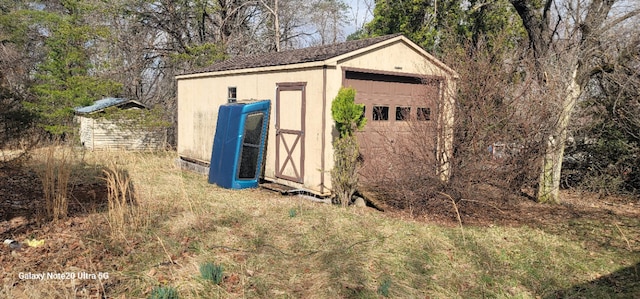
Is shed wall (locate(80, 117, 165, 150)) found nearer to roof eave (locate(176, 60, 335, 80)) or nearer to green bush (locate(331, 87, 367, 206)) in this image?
roof eave (locate(176, 60, 335, 80))

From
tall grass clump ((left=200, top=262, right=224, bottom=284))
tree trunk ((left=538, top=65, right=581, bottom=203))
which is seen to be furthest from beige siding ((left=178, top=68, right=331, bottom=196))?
tree trunk ((left=538, top=65, right=581, bottom=203))

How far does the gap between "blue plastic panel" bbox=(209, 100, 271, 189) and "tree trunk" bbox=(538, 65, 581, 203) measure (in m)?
A: 5.96

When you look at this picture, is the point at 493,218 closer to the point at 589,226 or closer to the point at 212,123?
the point at 589,226

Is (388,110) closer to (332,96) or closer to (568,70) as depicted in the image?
(332,96)

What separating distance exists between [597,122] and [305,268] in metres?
8.16

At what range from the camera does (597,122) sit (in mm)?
9477

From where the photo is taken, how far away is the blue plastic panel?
31.0ft

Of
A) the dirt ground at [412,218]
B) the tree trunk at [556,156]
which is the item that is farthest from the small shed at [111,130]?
the tree trunk at [556,156]

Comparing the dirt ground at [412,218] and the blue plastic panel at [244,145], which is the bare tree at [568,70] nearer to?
the dirt ground at [412,218]

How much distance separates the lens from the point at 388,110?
9.28m

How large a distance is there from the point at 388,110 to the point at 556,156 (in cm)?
360

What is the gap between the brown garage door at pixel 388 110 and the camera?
24.9ft

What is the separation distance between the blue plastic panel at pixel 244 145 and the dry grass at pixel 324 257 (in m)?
2.09

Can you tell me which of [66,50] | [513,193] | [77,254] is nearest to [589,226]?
[513,193]
